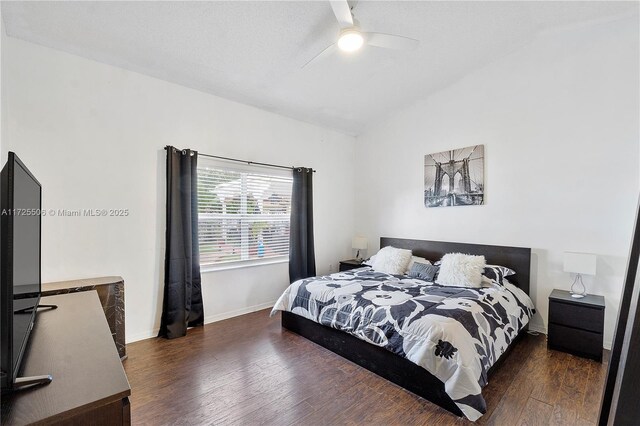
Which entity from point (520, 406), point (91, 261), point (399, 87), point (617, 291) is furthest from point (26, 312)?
point (617, 291)

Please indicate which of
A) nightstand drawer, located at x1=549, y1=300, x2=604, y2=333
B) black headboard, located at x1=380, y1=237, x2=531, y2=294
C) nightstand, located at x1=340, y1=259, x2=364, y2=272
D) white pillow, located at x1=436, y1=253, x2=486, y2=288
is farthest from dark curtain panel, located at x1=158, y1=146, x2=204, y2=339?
nightstand drawer, located at x1=549, y1=300, x2=604, y2=333

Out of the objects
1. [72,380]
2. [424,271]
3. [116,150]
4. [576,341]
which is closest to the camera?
[72,380]

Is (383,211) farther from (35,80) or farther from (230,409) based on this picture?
(35,80)

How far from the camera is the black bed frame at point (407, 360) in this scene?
7.01 feet

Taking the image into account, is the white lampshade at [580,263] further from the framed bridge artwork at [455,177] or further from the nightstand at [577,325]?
the framed bridge artwork at [455,177]

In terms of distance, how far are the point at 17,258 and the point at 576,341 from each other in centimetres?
410

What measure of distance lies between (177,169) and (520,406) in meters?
3.74

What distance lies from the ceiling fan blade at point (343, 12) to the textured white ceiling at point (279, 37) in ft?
1.49

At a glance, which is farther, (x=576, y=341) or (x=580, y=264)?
(x=580, y=264)

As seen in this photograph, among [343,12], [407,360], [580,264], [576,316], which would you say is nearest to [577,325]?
[576,316]

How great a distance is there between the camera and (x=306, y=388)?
2293 mm

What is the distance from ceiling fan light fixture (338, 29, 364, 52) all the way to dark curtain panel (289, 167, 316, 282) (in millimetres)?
2278

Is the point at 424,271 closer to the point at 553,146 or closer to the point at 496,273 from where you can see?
the point at 496,273

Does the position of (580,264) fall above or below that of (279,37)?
below
